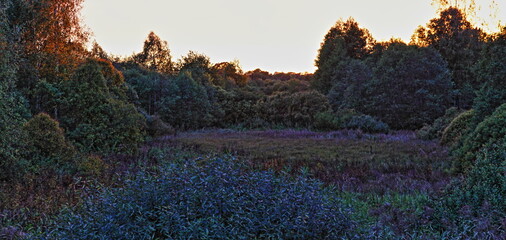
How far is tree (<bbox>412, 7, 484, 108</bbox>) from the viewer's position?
98.2ft

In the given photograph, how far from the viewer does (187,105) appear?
105ft

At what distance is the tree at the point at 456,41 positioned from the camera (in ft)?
98.2

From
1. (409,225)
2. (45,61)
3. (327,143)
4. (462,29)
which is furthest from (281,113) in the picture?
(409,225)

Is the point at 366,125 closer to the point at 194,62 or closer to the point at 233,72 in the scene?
the point at 194,62

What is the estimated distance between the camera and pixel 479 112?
11.6m

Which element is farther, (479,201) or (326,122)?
(326,122)

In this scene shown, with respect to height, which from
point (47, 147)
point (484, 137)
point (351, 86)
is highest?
point (351, 86)

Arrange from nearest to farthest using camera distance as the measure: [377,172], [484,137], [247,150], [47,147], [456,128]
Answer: [484,137]
[47,147]
[377,172]
[456,128]
[247,150]

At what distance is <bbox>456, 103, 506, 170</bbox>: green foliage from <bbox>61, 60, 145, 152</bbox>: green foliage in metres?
10.8

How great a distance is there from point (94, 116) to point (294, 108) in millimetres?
19486

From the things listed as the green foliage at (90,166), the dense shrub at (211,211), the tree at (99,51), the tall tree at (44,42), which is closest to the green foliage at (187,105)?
the tall tree at (44,42)

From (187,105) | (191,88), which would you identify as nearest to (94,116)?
(187,105)

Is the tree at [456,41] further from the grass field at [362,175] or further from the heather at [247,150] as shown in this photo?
the grass field at [362,175]

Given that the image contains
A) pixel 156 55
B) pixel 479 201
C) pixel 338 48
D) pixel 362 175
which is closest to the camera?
pixel 479 201
